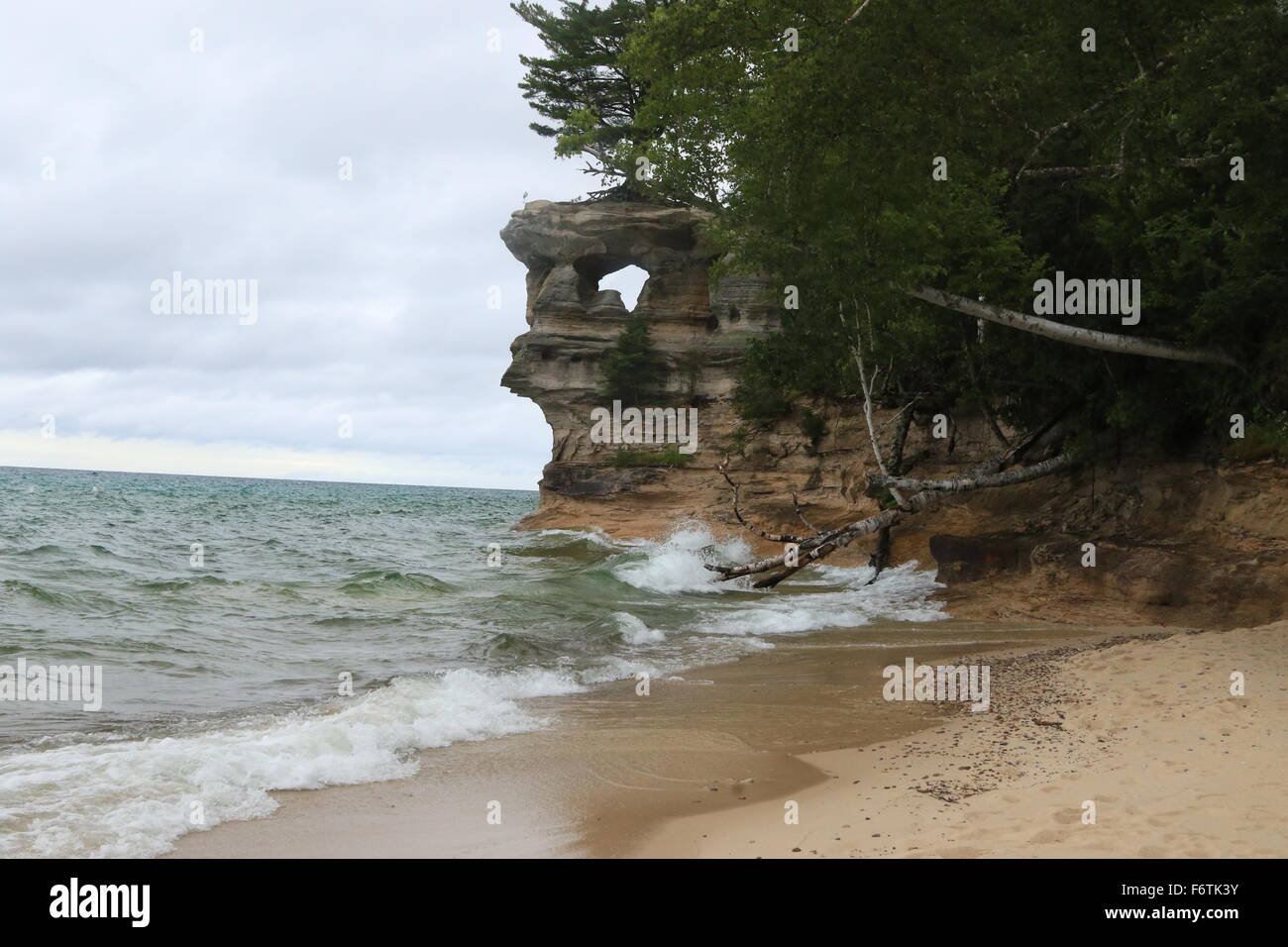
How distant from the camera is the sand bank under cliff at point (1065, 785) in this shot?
4883mm

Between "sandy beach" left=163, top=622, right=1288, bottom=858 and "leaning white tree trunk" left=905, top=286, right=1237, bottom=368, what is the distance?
4.77 m

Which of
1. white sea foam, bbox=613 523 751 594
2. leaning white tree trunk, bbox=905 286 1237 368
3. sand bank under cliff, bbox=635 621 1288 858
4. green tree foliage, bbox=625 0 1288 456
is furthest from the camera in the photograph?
white sea foam, bbox=613 523 751 594

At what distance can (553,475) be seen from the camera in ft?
132

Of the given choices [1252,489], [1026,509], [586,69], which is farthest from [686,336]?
[1252,489]

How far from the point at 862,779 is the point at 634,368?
107 ft

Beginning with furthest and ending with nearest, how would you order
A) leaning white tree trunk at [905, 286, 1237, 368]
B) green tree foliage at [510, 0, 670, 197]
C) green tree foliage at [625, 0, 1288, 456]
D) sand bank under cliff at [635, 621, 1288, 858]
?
green tree foliage at [510, 0, 670, 197] < leaning white tree trunk at [905, 286, 1237, 368] < green tree foliage at [625, 0, 1288, 456] < sand bank under cliff at [635, 621, 1288, 858]

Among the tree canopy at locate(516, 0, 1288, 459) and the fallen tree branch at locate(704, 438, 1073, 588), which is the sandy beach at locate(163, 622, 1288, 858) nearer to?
the tree canopy at locate(516, 0, 1288, 459)

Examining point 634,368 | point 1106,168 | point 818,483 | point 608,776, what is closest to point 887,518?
point 1106,168

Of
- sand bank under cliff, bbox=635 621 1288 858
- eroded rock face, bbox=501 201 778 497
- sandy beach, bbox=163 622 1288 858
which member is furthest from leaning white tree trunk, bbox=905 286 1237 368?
eroded rock face, bbox=501 201 778 497

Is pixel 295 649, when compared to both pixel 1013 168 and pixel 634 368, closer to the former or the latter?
pixel 1013 168

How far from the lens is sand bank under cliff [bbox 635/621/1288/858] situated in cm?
488

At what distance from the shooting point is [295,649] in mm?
12742

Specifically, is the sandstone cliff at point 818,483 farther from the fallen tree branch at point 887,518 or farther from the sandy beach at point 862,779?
the sandy beach at point 862,779
